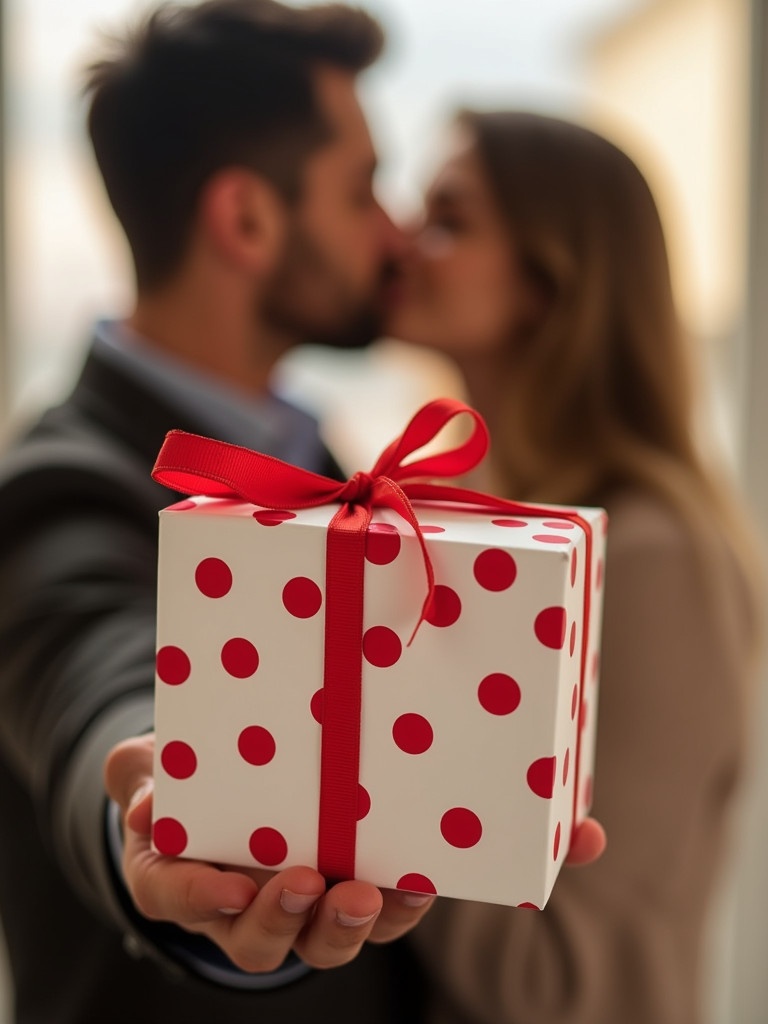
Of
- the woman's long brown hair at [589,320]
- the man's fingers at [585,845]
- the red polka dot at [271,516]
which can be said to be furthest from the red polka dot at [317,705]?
the woman's long brown hair at [589,320]

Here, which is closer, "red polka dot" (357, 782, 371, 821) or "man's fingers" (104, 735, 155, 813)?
"red polka dot" (357, 782, 371, 821)

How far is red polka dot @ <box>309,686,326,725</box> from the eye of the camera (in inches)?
24.1

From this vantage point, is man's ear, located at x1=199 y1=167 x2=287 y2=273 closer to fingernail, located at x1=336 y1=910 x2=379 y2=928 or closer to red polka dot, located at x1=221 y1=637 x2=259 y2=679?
red polka dot, located at x1=221 y1=637 x2=259 y2=679

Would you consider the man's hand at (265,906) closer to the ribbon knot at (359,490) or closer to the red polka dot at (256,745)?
the red polka dot at (256,745)

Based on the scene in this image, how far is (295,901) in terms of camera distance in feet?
1.98

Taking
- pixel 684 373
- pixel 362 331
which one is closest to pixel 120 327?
pixel 362 331

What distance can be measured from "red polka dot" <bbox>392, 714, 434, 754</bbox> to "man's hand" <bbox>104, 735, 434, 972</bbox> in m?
0.09

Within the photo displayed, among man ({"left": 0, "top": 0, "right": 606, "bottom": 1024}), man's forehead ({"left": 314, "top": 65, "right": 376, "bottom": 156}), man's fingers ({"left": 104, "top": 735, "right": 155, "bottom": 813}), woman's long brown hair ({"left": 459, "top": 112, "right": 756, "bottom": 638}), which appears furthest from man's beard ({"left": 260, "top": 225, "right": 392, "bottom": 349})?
man's fingers ({"left": 104, "top": 735, "right": 155, "bottom": 813})

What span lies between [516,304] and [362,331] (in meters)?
0.24

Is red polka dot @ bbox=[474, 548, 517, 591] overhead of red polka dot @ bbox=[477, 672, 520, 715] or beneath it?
overhead

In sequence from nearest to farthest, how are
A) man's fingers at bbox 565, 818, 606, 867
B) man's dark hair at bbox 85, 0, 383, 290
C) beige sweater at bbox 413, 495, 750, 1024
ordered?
man's fingers at bbox 565, 818, 606, 867
beige sweater at bbox 413, 495, 750, 1024
man's dark hair at bbox 85, 0, 383, 290

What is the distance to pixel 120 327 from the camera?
138 centimetres

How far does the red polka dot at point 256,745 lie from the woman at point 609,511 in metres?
0.55

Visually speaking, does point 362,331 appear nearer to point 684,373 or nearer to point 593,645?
point 684,373
